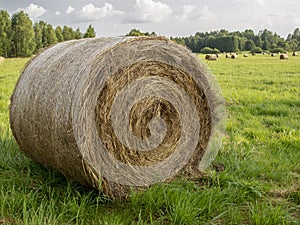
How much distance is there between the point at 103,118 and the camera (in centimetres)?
329

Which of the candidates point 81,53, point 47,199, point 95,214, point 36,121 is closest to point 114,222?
point 95,214

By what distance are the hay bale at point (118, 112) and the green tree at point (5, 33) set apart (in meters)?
58.7

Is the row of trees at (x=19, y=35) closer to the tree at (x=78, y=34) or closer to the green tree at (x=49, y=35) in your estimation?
the green tree at (x=49, y=35)

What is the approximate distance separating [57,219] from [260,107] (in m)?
6.05

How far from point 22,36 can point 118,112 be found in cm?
6186

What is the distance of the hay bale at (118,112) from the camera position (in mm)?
3170

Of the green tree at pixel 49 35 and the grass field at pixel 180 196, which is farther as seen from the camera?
the green tree at pixel 49 35

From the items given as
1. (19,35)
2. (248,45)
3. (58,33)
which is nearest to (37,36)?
(58,33)

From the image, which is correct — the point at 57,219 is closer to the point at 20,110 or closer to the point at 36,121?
the point at 36,121

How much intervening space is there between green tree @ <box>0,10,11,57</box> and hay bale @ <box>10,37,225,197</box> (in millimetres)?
58675

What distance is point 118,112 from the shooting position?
11.1ft

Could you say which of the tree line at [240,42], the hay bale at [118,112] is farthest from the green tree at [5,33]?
the hay bale at [118,112]

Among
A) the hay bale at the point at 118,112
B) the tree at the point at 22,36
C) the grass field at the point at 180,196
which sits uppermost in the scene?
the tree at the point at 22,36

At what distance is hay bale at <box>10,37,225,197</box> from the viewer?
3.17m
